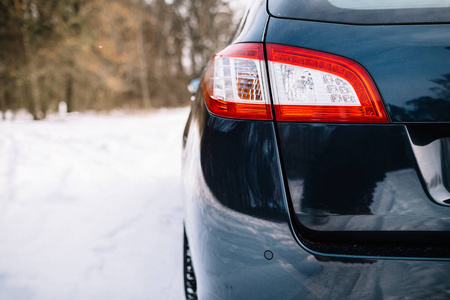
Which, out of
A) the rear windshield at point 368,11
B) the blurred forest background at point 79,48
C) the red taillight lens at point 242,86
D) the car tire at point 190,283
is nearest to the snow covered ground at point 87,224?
the car tire at point 190,283

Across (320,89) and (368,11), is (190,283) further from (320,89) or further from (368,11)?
(368,11)

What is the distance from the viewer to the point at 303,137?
38.1 inches

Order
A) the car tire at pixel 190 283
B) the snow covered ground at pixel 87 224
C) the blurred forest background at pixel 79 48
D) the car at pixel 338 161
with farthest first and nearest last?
the blurred forest background at pixel 79 48, the snow covered ground at pixel 87 224, the car tire at pixel 190 283, the car at pixel 338 161

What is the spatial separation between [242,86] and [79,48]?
44.4 feet

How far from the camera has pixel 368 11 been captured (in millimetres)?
1021

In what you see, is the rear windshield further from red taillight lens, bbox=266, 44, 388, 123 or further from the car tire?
the car tire

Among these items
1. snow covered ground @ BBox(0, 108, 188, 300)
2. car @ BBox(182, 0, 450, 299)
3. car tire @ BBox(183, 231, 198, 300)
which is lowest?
snow covered ground @ BBox(0, 108, 188, 300)

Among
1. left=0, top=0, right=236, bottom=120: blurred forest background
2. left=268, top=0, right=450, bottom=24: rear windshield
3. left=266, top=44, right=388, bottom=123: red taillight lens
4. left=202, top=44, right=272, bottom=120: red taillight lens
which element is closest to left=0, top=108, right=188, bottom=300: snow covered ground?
left=202, top=44, right=272, bottom=120: red taillight lens

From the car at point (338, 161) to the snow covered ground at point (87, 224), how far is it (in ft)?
4.11

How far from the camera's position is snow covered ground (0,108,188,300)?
207cm

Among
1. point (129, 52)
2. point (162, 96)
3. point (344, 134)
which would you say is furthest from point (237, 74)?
point (162, 96)

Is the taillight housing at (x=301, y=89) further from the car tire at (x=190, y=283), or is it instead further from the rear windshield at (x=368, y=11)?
the car tire at (x=190, y=283)

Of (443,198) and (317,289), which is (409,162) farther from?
(317,289)

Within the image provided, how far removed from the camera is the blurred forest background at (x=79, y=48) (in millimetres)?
11594
